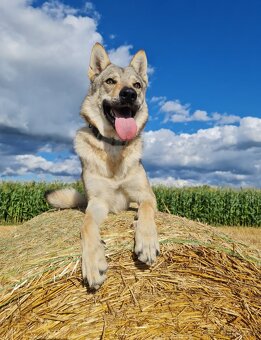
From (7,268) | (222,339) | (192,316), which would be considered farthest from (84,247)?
(222,339)

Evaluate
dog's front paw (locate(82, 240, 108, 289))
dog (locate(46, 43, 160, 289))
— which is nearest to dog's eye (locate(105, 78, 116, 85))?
dog (locate(46, 43, 160, 289))

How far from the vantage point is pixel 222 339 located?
381 cm

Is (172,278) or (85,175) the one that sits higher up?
(85,175)

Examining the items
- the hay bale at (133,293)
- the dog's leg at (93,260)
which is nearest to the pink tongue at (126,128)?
the hay bale at (133,293)

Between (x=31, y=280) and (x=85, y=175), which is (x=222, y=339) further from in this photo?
(x=85, y=175)

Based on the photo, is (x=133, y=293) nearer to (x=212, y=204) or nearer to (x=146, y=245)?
(x=146, y=245)

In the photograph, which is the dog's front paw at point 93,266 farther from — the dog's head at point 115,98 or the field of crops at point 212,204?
the field of crops at point 212,204

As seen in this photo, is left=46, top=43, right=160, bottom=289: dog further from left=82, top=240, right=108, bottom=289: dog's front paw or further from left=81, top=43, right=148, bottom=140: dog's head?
left=82, top=240, right=108, bottom=289: dog's front paw

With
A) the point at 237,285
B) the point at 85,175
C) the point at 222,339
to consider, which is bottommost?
the point at 222,339

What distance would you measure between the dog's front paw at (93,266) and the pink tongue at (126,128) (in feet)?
7.04

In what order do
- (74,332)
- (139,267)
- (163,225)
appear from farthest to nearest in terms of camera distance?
(163,225) < (139,267) < (74,332)

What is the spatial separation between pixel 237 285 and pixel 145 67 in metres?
3.94

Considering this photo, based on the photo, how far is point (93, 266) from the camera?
3695mm

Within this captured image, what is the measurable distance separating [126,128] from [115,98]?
1.64 feet
